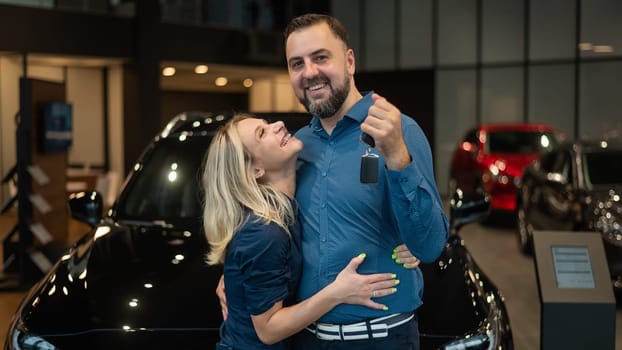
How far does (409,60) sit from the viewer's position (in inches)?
735

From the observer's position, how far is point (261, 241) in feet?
6.52

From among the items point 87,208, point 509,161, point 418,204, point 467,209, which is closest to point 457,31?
point 509,161

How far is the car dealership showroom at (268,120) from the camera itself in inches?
117

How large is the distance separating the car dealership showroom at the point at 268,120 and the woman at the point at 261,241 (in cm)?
18

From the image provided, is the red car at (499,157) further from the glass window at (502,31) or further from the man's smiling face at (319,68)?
the man's smiling face at (319,68)

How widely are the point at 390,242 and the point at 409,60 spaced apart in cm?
1695

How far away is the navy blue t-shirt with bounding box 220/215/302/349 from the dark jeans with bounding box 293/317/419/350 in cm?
16

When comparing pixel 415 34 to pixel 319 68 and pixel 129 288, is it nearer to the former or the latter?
pixel 129 288

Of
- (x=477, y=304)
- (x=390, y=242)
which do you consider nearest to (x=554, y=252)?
(x=477, y=304)

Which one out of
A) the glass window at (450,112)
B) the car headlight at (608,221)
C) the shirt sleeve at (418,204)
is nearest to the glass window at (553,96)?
the glass window at (450,112)

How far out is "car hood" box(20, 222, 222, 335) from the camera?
8.96 feet

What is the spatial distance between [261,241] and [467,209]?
236 centimetres

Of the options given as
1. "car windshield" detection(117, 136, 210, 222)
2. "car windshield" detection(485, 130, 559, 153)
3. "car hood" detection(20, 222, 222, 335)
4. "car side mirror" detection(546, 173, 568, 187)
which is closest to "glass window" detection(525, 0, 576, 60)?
"car windshield" detection(485, 130, 559, 153)

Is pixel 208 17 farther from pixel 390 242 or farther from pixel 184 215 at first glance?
pixel 390 242
